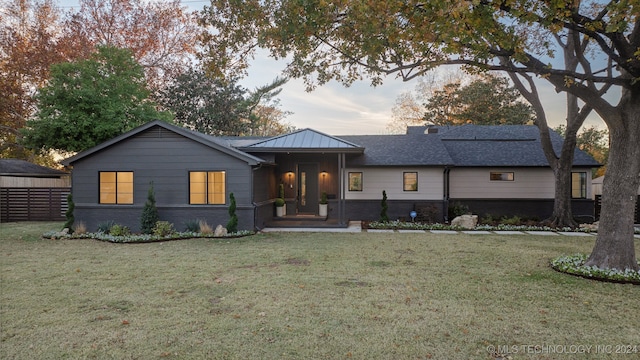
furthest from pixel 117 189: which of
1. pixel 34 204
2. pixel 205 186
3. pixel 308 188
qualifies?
pixel 308 188

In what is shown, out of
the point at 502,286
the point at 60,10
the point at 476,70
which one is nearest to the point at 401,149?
the point at 476,70

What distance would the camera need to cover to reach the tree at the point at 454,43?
19.7ft

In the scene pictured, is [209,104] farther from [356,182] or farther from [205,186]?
[205,186]

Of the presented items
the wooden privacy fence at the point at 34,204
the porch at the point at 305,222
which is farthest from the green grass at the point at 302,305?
the wooden privacy fence at the point at 34,204

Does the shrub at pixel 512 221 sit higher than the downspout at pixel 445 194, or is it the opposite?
the downspout at pixel 445 194

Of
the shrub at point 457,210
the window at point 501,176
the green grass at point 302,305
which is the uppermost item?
the window at point 501,176

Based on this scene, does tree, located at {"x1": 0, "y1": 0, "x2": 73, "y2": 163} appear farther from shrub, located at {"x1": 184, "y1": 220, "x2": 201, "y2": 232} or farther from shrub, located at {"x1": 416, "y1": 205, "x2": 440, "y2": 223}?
shrub, located at {"x1": 416, "y1": 205, "x2": 440, "y2": 223}

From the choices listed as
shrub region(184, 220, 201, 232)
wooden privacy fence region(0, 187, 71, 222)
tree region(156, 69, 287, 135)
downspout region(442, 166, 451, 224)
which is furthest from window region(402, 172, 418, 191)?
tree region(156, 69, 287, 135)

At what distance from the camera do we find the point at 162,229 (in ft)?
38.1

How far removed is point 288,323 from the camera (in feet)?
14.5

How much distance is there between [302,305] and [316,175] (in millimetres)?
10950

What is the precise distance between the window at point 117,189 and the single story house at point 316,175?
1.4 inches

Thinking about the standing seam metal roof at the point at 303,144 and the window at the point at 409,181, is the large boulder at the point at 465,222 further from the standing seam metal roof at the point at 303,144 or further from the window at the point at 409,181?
the standing seam metal roof at the point at 303,144

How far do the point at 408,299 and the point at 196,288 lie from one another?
3.41 meters
